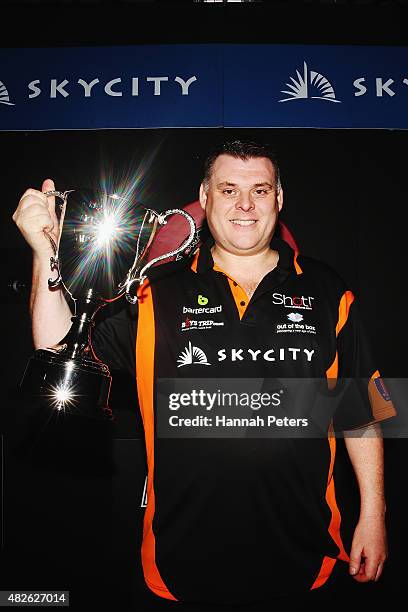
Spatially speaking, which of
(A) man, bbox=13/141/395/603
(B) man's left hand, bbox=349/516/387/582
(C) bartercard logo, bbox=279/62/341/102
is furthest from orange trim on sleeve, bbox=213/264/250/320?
(C) bartercard logo, bbox=279/62/341/102

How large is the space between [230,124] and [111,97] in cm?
52

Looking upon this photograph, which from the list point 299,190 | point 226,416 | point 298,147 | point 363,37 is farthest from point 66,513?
point 363,37

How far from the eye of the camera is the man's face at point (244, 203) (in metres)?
1.61

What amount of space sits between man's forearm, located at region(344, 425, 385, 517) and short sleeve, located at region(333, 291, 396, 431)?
4 centimetres

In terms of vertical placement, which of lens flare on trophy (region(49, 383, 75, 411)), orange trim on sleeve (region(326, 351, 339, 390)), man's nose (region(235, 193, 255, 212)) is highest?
man's nose (region(235, 193, 255, 212))

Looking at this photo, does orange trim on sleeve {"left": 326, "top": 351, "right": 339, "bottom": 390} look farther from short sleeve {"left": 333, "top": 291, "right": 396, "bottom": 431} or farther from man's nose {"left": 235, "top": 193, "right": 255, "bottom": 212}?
man's nose {"left": 235, "top": 193, "right": 255, "bottom": 212}

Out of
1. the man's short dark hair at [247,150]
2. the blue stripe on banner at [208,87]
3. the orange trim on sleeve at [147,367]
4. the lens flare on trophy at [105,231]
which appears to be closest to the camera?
the lens flare on trophy at [105,231]

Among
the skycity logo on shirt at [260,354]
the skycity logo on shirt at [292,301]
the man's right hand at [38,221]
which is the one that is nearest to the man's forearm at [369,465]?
the skycity logo on shirt at [260,354]

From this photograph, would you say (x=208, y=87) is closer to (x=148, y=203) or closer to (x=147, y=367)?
(x=148, y=203)

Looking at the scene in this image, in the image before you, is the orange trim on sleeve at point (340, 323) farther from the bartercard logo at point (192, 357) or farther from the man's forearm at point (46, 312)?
the man's forearm at point (46, 312)

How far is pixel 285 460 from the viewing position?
1.46m

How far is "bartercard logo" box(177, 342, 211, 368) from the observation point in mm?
1537

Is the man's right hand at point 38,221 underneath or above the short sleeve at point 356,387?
above

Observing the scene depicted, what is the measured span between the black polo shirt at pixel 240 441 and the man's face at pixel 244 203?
0.11m
